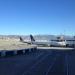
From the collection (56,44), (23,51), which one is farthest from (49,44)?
(23,51)

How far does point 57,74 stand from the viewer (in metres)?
25.5

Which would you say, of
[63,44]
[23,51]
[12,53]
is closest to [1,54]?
[12,53]

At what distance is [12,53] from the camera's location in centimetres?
5466

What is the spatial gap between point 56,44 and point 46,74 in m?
95.1

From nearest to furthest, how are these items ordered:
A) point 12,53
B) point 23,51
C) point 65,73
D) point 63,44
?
point 65,73, point 12,53, point 23,51, point 63,44

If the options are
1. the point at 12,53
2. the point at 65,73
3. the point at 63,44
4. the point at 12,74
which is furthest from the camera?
the point at 63,44

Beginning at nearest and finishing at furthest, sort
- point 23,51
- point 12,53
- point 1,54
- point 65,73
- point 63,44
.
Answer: point 65,73 → point 1,54 → point 12,53 → point 23,51 → point 63,44

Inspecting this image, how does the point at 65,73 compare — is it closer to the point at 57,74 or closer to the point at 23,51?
the point at 57,74

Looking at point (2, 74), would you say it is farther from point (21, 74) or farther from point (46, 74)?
point (46, 74)

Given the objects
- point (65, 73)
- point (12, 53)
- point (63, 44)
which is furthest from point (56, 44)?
point (65, 73)

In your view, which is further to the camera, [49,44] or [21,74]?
[49,44]

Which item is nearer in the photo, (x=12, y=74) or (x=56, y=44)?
(x=12, y=74)

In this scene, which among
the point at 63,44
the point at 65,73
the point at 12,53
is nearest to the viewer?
the point at 65,73

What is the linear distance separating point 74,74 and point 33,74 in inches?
154
